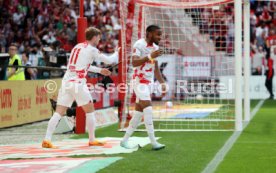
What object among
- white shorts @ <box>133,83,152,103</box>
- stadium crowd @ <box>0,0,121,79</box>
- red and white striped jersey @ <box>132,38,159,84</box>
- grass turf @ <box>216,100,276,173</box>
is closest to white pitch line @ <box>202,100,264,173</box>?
grass turf @ <box>216,100,276,173</box>

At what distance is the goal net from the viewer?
1781cm

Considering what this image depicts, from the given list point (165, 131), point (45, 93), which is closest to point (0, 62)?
point (45, 93)

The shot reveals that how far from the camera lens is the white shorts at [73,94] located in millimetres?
13672

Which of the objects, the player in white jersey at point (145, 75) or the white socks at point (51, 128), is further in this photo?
the white socks at point (51, 128)

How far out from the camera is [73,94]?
13.7m

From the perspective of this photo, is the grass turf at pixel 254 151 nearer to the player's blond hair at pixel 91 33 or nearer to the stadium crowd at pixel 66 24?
the player's blond hair at pixel 91 33

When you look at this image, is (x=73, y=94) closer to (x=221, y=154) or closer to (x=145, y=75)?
(x=145, y=75)

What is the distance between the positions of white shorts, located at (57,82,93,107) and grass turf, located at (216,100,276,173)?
2819 millimetres

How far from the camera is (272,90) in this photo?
31.6m

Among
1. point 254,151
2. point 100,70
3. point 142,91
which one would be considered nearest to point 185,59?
point 100,70

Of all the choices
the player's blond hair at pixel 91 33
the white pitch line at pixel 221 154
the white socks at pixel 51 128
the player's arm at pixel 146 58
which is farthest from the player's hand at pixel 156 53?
the white socks at pixel 51 128

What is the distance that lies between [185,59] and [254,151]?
1873 centimetres

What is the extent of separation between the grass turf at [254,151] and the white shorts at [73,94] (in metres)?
2.82

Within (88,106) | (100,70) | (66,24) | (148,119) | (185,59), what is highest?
(66,24)
